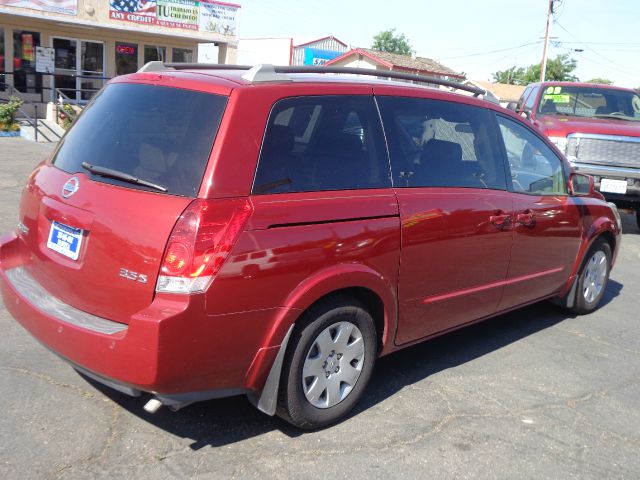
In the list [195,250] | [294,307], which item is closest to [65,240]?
[195,250]

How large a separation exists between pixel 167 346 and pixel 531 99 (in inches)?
389

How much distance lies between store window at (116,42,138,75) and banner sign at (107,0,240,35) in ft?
5.91

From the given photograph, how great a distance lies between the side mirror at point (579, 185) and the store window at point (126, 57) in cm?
2036

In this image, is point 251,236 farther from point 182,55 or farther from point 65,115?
point 182,55

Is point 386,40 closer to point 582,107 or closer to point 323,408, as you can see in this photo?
point 582,107

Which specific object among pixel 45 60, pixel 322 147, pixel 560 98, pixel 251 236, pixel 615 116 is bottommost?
pixel 251 236

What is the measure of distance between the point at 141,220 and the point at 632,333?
4.60 metres

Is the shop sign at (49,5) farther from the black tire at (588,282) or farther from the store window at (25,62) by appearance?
the black tire at (588,282)

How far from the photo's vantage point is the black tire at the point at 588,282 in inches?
232

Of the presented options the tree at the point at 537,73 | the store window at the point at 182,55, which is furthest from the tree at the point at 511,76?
the store window at the point at 182,55

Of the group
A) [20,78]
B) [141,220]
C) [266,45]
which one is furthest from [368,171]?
[266,45]

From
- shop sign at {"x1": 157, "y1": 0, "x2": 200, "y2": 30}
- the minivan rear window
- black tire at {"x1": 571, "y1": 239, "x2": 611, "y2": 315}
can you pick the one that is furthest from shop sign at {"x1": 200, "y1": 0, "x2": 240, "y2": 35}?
the minivan rear window

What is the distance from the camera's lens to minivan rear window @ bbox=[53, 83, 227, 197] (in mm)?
3139

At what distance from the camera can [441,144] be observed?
4.33m
